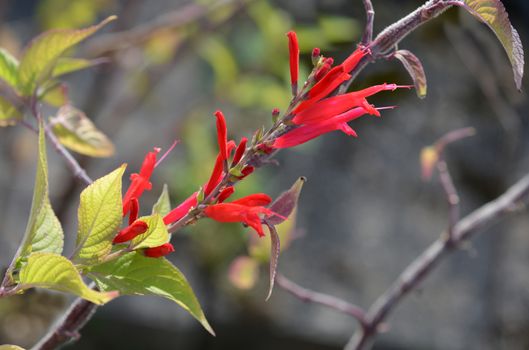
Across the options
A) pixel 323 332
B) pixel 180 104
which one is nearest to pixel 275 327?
pixel 323 332

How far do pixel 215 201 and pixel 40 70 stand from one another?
274 mm

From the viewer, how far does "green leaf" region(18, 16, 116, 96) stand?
617mm

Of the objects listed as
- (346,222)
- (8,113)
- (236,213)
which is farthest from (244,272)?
(346,222)

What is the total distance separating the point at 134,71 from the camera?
66.5 inches

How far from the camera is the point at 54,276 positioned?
0.39 m

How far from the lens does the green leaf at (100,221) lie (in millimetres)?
430

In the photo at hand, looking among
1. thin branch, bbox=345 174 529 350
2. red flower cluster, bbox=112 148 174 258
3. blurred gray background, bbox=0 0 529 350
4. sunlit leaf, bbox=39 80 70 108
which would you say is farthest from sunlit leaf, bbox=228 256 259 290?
blurred gray background, bbox=0 0 529 350

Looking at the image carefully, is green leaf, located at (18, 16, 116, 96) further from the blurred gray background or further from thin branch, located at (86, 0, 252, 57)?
the blurred gray background

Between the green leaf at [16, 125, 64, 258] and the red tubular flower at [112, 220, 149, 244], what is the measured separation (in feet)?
0.11

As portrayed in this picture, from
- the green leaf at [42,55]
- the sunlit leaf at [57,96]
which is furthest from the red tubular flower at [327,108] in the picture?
the sunlit leaf at [57,96]

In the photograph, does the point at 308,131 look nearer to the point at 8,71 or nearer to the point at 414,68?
the point at 414,68

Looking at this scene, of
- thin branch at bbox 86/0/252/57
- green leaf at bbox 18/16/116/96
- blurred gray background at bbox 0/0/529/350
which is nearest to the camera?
green leaf at bbox 18/16/116/96

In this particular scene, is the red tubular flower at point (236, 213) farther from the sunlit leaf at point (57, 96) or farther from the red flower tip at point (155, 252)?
the sunlit leaf at point (57, 96)

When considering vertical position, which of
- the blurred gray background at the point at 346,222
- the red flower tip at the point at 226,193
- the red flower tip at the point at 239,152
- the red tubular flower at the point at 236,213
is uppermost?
the red flower tip at the point at 239,152
